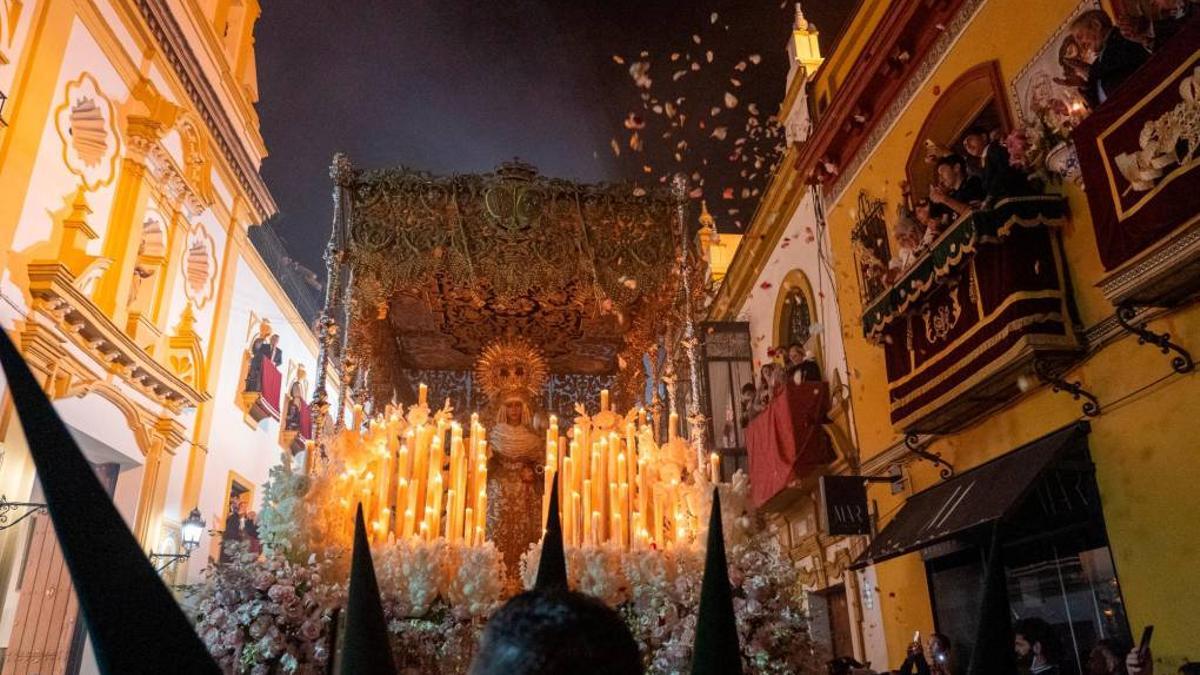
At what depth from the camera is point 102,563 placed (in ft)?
2.46

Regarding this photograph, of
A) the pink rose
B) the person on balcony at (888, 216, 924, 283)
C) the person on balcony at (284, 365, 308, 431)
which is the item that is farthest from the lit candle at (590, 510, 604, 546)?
the person on balcony at (284, 365, 308, 431)

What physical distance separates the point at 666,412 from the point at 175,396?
289 inches

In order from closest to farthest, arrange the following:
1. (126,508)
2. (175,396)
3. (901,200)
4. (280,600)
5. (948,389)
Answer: (280,600)
(948,389)
(901,200)
(126,508)
(175,396)

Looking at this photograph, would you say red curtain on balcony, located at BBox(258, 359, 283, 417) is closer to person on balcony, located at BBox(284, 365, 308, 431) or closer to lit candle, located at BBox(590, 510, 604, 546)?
person on balcony, located at BBox(284, 365, 308, 431)

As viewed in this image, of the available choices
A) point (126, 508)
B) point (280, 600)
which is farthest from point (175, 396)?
point (280, 600)

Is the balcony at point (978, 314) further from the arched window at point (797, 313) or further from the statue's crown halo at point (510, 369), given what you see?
the arched window at point (797, 313)

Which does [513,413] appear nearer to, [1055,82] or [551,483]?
[551,483]

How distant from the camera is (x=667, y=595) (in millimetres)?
4168

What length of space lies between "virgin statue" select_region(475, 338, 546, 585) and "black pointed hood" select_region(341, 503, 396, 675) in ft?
15.7

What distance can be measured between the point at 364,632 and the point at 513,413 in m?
5.32

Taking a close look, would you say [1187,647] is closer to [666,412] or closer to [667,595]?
[667,595]

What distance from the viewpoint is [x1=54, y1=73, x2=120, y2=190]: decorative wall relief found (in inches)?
337

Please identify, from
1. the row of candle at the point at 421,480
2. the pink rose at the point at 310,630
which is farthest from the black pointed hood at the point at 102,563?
the row of candle at the point at 421,480

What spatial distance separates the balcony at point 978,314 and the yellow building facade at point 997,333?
2 centimetres
